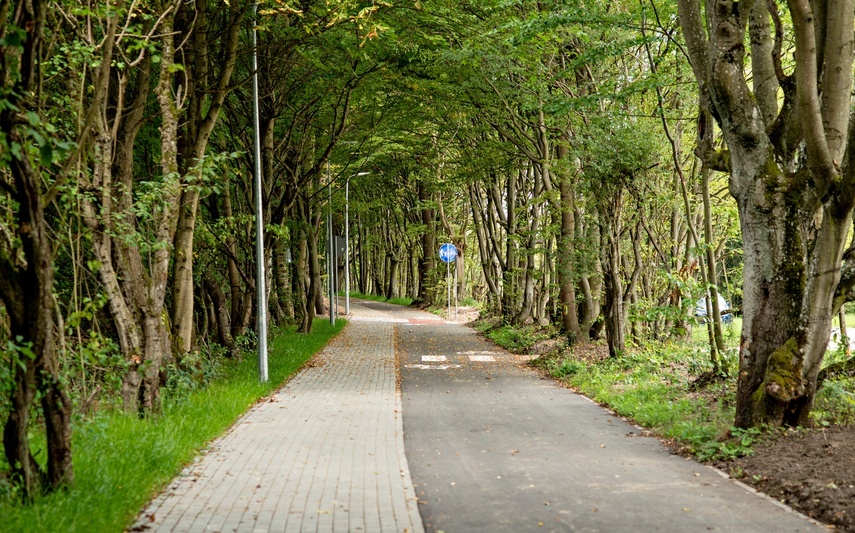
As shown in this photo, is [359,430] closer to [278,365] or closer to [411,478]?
[411,478]

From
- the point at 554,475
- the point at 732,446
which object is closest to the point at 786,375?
the point at 732,446

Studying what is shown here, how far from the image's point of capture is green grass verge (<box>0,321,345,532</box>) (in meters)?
5.98

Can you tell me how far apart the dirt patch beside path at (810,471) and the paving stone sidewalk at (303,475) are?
3173 mm

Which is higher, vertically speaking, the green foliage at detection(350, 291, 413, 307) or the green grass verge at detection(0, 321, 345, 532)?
the green foliage at detection(350, 291, 413, 307)

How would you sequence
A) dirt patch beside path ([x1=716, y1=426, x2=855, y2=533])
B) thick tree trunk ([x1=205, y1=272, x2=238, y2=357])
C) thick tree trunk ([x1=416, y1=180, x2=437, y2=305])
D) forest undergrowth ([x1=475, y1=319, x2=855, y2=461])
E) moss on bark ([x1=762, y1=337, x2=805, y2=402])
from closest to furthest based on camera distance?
dirt patch beside path ([x1=716, y1=426, x2=855, y2=533])
moss on bark ([x1=762, y1=337, x2=805, y2=402])
forest undergrowth ([x1=475, y1=319, x2=855, y2=461])
thick tree trunk ([x1=205, y1=272, x2=238, y2=357])
thick tree trunk ([x1=416, y1=180, x2=437, y2=305])

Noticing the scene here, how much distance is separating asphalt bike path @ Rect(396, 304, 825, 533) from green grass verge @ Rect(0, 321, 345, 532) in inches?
93.2

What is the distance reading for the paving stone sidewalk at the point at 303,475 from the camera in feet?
21.3

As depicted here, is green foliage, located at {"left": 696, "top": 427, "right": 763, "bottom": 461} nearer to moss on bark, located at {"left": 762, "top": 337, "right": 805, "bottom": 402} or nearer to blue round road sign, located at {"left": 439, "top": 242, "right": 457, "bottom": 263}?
moss on bark, located at {"left": 762, "top": 337, "right": 805, "bottom": 402}

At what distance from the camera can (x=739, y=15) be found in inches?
384

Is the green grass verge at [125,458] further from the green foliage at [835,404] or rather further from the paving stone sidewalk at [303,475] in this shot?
the green foliage at [835,404]

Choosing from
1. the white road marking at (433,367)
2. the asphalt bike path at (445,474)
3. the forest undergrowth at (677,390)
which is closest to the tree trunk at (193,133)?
the asphalt bike path at (445,474)

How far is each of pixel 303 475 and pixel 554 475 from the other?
2473 millimetres

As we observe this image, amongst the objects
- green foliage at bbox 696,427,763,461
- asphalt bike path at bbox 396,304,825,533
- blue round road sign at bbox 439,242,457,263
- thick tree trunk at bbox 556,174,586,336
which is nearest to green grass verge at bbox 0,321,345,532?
asphalt bike path at bbox 396,304,825,533

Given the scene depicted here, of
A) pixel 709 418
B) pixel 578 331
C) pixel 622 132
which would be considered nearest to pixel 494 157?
pixel 578 331
